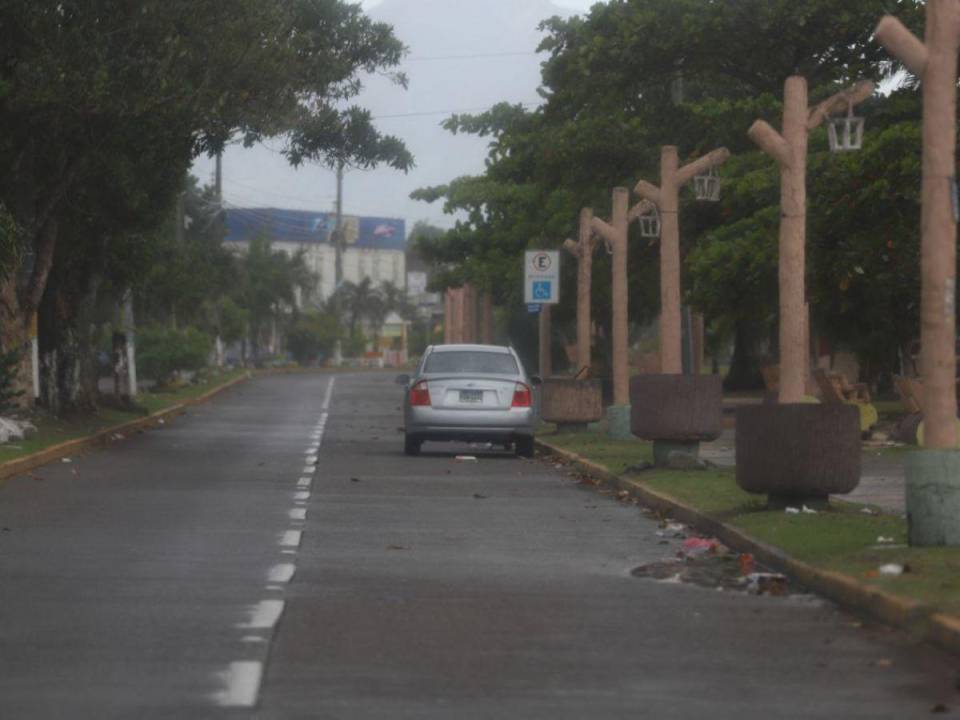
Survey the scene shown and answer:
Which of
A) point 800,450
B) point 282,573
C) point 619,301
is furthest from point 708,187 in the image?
point 282,573

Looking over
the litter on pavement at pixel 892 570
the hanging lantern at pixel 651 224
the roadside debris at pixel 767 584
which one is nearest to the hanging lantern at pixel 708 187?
the hanging lantern at pixel 651 224

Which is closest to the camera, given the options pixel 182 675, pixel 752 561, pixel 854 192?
pixel 182 675

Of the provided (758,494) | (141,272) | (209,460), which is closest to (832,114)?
(758,494)

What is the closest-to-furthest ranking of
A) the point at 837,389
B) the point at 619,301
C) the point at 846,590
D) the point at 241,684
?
1. the point at 241,684
2. the point at 846,590
3. the point at 837,389
4. the point at 619,301

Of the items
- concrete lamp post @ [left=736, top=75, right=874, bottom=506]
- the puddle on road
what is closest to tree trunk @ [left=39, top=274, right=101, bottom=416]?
concrete lamp post @ [left=736, top=75, right=874, bottom=506]

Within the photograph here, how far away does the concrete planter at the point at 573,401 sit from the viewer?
3303cm

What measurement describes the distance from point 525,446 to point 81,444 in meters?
6.75

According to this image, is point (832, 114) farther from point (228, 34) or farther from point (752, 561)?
point (228, 34)

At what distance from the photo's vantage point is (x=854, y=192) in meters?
28.8

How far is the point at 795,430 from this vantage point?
15.1m

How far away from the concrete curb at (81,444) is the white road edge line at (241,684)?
568 inches

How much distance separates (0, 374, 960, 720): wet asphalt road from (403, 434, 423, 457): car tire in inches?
358

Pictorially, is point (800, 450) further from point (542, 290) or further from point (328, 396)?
point (328, 396)

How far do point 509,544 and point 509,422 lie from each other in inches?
523
